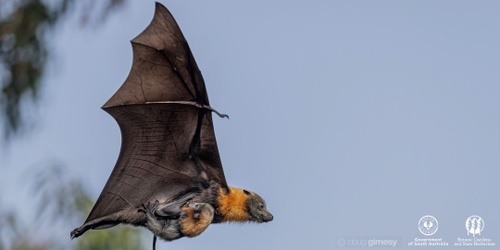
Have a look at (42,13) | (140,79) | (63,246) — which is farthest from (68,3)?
(140,79)

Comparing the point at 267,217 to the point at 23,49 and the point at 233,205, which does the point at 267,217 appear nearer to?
the point at 233,205

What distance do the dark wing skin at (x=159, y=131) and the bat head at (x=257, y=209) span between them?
19 centimetres

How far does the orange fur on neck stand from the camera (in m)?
7.01

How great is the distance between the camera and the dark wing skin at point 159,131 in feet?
23.2

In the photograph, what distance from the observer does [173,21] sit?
7023mm

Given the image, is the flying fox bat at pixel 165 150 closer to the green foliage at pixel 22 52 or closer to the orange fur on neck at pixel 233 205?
the orange fur on neck at pixel 233 205

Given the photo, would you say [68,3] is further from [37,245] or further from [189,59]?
[189,59]

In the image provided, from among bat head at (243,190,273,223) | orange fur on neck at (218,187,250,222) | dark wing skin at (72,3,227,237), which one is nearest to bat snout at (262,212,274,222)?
bat head at (243,190,273,223)

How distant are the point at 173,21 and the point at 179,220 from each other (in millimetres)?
1137

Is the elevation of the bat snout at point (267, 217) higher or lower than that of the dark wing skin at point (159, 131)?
lower

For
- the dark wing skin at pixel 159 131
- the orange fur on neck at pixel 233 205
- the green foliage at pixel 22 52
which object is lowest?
the orange fur on neck at pixel 233 205

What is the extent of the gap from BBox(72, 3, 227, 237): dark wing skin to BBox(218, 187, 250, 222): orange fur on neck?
0.24ft

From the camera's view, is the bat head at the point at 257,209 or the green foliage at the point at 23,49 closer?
the bat head at the point at 257,209

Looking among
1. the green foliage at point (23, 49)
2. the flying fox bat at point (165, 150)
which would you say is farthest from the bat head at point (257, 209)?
the green foliage at point (23, 49)
